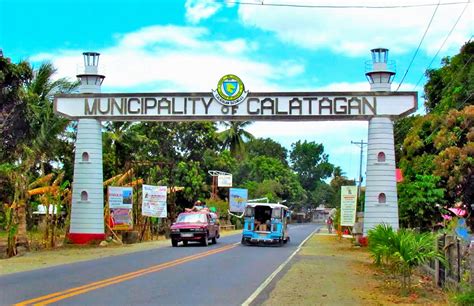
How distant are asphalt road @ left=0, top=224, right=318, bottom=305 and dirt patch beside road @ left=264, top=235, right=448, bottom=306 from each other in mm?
765

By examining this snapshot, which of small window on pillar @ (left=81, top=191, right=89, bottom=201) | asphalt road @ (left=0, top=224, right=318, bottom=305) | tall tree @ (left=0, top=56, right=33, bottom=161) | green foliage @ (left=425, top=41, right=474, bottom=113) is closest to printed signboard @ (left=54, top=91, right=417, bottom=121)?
tall tree @ (left=0, top=56, right=33, bottom=161)

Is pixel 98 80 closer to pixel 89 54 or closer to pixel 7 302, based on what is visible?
pixel 89 54

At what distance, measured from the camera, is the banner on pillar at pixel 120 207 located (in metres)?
31.5

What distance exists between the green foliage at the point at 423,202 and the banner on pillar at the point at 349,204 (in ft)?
39.6

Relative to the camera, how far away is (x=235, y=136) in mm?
71562

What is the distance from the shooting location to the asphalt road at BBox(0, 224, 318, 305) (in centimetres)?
1130

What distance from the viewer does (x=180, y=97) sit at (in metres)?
29.3

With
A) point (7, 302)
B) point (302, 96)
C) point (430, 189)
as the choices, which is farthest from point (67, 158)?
point (7, 302)

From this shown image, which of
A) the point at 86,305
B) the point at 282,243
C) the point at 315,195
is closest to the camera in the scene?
the point at 86,305

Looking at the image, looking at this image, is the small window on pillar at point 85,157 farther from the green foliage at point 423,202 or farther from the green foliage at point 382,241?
the green foliage at point 382,241

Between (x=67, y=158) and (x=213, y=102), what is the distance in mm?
24417

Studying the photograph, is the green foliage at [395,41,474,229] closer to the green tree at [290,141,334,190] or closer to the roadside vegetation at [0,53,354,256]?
the roadside vegetation at [0,53,354,256]

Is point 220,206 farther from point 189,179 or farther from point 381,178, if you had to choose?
point 381,178

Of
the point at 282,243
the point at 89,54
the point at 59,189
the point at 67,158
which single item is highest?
the point at 89,54
